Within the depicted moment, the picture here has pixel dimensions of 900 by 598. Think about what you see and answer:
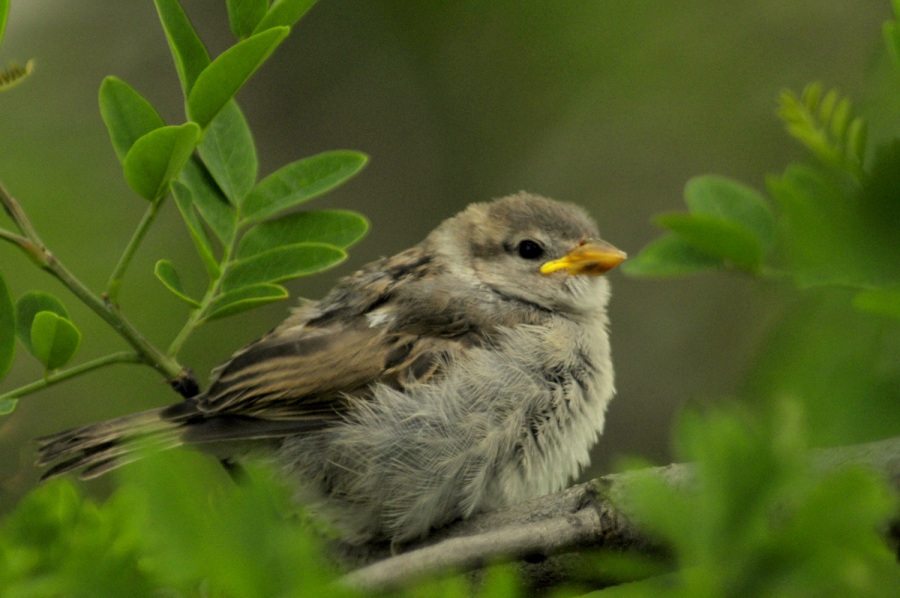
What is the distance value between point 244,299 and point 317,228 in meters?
0.33

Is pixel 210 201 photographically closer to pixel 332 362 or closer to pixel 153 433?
pixel 153 433

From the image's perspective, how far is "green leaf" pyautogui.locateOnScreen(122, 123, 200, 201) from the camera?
1.84 m

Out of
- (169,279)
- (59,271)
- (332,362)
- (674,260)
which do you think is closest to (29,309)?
(59,271)

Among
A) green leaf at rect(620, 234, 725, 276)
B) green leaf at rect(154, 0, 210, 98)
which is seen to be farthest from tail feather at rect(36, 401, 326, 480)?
green leaf at rect(620, 234, 725, 276)

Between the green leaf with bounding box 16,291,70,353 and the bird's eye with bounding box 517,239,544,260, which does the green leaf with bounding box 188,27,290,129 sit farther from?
the bird's eye with bounding box 517,239,544,260

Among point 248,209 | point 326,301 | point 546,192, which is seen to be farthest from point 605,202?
point 248,209

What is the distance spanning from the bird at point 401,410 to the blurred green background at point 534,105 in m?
3.51

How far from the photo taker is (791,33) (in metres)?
8.21

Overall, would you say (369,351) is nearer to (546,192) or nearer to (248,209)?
(248,209)

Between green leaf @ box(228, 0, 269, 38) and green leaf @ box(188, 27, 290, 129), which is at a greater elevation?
green leaf @ box(228, 0, 269, 38)

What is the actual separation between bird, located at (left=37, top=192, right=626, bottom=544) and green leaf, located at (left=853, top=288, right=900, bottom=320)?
2.25 metres

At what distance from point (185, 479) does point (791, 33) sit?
8395 mm

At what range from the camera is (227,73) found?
6.14 ft

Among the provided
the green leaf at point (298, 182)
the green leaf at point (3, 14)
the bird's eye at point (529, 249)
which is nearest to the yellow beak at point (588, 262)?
the bird's eye at point (529, 249)
